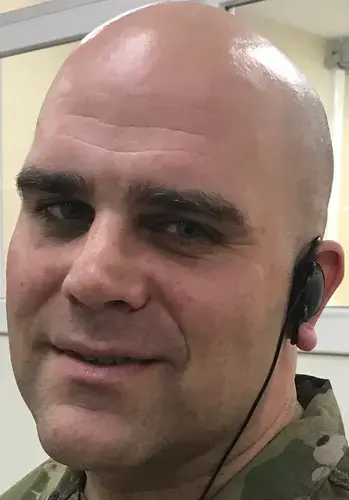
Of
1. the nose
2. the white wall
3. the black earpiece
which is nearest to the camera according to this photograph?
the nose

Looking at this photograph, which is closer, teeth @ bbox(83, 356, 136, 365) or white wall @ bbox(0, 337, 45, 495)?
teeth @ bbox(83, 356, 136, 365)

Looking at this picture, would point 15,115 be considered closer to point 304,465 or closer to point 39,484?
point 39,484

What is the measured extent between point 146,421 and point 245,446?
157 mm

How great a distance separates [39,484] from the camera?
1.17 m

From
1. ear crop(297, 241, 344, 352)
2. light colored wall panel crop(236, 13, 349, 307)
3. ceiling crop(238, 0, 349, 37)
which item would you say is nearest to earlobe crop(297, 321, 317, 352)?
ear crop(297, 241, 344, 352)

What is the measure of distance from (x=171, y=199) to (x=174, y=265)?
0.22 feet

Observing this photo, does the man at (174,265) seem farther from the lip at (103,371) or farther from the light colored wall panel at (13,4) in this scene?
the light colored wall panel at (13,4)

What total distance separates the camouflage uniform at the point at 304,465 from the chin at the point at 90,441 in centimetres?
15

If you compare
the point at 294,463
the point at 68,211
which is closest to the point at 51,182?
the point at 68,211

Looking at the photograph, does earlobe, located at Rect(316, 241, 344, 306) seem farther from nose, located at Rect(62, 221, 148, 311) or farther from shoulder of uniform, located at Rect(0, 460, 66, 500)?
shoulder of uniform, located at Rect(0, 460, 66, 500)

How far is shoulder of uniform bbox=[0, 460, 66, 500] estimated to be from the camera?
1138 mm

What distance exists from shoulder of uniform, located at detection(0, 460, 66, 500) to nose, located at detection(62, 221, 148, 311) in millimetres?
438

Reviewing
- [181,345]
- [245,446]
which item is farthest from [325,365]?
[181,345]

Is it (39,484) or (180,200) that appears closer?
(180,200)
